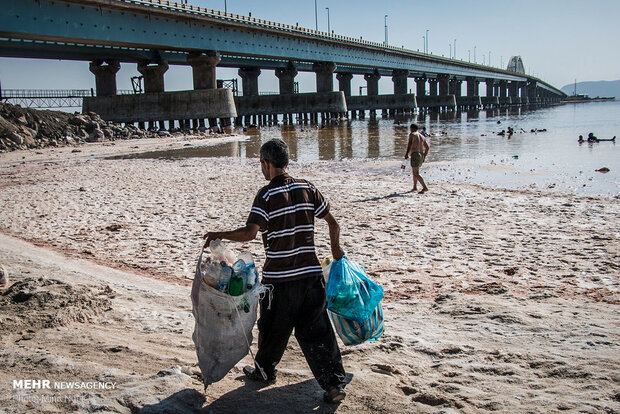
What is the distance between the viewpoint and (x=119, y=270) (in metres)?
6.41

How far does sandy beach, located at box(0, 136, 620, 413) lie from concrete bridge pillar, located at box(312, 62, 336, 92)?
55090 millimetres

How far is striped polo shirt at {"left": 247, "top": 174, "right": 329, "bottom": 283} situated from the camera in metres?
3.24

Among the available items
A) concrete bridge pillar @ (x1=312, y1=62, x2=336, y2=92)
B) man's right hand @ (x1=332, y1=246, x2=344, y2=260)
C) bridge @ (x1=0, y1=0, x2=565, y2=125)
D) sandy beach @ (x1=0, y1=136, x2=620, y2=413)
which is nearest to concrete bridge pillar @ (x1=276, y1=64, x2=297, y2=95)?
bridge @ (x1=0, y1=0, x2=565, y2=125)

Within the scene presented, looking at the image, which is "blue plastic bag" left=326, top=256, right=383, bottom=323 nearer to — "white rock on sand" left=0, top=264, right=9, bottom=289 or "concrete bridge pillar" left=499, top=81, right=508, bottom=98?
"white rock on sand" left=0, top=264, right=9, bottom=289

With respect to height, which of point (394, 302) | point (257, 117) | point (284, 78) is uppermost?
point (284, 78)

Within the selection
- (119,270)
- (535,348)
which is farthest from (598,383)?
(119,270)

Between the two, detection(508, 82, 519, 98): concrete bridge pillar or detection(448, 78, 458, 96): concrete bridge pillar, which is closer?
detection(448, 78, 458, 96): concrete bridge pillar

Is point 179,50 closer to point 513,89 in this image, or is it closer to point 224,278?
point 224,278

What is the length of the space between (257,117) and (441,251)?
210 ft

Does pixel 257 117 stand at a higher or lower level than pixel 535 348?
higher

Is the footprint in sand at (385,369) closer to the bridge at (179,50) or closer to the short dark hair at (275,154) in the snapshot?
the short dark hair at (275,154)

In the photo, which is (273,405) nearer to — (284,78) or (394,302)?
(394,302)

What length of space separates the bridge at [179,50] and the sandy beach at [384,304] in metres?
24.5

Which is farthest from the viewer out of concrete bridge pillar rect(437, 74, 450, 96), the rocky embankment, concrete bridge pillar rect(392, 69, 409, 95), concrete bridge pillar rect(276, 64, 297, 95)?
concrete bridge pillar rect(437, 74, 450, 96)
